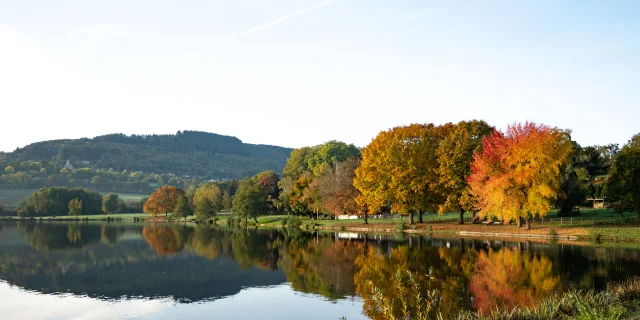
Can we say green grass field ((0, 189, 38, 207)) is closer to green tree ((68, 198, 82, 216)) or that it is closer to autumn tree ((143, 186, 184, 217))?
green tree ((68, 198, 82, 216))

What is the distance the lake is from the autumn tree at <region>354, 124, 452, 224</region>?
450 inches

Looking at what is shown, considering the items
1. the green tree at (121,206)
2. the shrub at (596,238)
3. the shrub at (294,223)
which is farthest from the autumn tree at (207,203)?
the shrub at (596,238)

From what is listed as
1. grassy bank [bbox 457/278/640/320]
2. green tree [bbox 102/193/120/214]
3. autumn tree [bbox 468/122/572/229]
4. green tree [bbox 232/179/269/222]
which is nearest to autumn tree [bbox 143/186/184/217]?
green tree [bbox 102/193/120/214]

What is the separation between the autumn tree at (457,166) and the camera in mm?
60406

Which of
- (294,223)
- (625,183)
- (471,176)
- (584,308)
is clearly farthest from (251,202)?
(584,308)

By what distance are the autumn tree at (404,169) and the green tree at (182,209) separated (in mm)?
64049

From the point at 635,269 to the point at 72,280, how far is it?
3408cm

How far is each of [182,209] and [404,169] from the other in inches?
2813

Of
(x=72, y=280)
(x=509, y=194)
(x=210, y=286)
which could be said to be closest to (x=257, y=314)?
(x=210, y=286)

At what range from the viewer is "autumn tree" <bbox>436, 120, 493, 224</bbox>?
60406 millimetres

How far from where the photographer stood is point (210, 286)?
30.9m

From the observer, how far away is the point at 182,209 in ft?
397

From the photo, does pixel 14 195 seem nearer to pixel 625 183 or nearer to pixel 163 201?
pixel 163 201

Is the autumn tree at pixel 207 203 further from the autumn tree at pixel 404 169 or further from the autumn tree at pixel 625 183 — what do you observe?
the autumn tree at pixel 625 183
